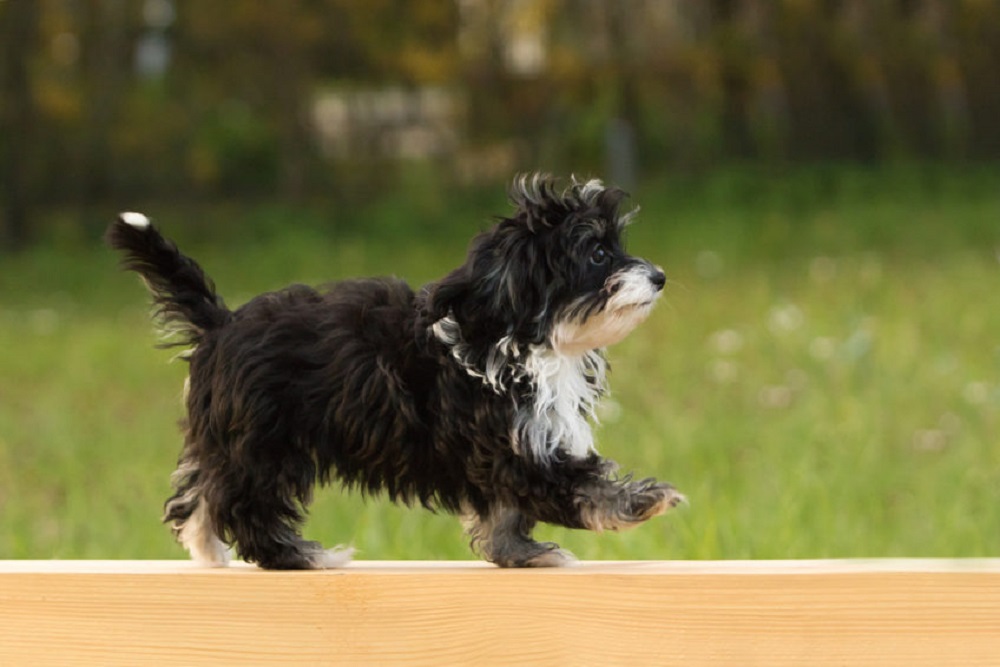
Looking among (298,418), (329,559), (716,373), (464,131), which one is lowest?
(329,559)

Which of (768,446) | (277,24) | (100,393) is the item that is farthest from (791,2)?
(768,446)

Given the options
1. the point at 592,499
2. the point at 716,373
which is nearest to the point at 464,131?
the point at 716,373

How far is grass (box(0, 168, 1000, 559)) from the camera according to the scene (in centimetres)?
475

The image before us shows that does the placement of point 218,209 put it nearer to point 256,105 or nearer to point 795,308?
point 256,105

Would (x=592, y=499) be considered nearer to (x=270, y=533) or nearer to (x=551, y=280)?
(x=551, y=280)

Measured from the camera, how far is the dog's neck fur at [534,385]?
2537 millimetres

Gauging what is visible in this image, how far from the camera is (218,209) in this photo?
1641 centimetres

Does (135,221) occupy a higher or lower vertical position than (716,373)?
Answer: lower

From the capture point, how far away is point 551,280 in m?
2.58

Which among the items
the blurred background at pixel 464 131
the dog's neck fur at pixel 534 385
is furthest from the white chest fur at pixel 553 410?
the blurred background at pixel 464 131

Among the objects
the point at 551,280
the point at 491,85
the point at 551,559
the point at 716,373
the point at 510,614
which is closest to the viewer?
the point at 510,614

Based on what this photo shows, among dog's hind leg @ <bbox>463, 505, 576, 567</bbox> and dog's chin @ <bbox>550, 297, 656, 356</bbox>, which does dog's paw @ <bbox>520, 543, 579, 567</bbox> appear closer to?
dog's hind leg @ <bbox>463, 505, 576, 567</bbox>

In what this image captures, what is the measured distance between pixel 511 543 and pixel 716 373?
16.1ft

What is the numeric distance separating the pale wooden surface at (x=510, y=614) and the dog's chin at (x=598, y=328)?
15.1 inches
